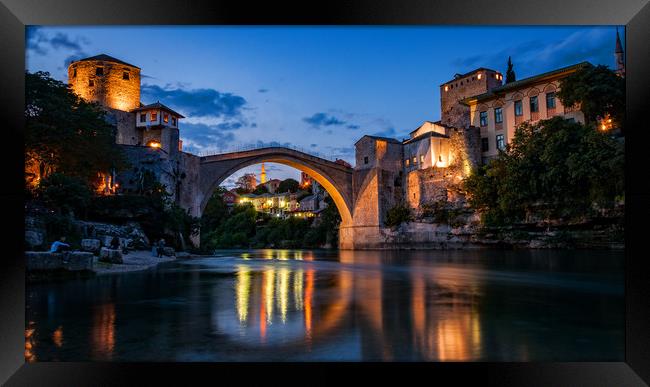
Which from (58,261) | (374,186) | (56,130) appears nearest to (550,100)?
(374,186)

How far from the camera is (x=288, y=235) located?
45156 millimetres

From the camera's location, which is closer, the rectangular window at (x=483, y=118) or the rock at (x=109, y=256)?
the rock at (x=109, y=256)

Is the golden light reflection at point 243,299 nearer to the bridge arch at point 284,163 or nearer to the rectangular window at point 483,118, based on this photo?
the bridge arch at point 284,163

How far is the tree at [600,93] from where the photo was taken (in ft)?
65.3

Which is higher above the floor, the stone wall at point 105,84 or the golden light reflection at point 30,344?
the stone wall at point 105,84

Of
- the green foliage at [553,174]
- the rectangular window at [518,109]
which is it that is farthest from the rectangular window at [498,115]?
the green foliage at [553,174]

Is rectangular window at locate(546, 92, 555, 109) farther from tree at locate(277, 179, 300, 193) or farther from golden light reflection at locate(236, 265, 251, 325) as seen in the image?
tree at locate(277, 179, 300, 193)

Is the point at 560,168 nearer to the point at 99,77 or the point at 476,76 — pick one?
the point at 476,76

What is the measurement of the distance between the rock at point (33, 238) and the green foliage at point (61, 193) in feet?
11.6

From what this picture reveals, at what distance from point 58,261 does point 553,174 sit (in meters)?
19.4

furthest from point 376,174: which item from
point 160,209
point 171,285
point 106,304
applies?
point 106,304

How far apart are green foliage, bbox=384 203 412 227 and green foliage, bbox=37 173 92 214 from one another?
75.5 feet

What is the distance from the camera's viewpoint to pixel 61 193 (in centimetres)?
1276

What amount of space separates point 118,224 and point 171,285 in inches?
424
